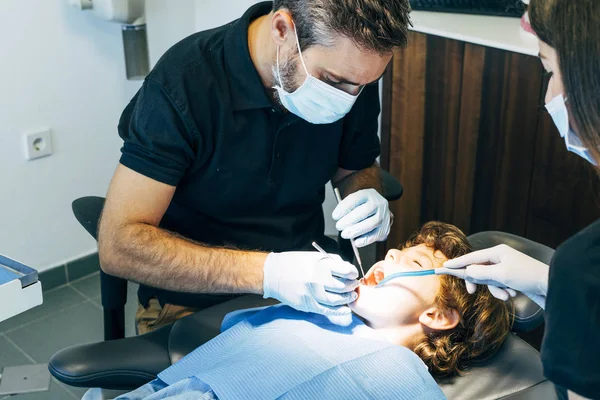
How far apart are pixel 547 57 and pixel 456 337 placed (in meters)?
0.71

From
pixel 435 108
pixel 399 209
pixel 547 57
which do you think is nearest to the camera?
pixel 547 57

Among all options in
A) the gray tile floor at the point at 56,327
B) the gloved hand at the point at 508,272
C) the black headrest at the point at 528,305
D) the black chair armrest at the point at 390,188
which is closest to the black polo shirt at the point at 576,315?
the gloved hand at the point at 508,272

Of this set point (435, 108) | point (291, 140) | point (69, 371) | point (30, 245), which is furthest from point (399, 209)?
point (69, 371)

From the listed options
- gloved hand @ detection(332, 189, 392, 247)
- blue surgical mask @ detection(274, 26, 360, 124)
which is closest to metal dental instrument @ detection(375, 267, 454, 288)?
gloved hand @ detection(332, 189, 392, 247)

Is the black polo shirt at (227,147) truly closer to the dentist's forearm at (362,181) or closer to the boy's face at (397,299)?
the dentist's forearm at (362,181)

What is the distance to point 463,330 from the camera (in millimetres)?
1521

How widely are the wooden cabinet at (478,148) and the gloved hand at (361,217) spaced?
612mm

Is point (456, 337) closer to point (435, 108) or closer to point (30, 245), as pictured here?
point (435, 108)

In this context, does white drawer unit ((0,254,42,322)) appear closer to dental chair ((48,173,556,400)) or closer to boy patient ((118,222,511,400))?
dental chair ((48,173,556,400))

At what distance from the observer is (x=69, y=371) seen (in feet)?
4.24

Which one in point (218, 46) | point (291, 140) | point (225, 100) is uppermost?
point (218, 46)

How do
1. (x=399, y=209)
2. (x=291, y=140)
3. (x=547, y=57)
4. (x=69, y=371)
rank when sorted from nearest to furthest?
(x=547, y=57)
(x=69, y=371)
(x=291, y=140)
(x=399, y=209)

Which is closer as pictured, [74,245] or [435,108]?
[435,108]

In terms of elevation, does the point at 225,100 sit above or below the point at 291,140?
above
